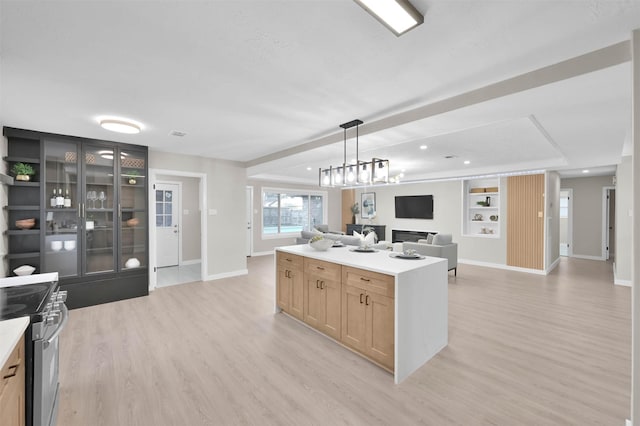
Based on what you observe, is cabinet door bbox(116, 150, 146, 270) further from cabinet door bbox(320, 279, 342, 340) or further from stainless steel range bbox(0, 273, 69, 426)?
cabinet door bbox(320, 279, 342, 340)

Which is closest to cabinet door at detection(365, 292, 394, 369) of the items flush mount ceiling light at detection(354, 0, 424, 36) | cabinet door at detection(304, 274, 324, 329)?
cabinet door at detection(304, 274, 324, 329)

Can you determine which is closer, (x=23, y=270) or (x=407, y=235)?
(x=23, y=270)

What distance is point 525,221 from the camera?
6441 mm

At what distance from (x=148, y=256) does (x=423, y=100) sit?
4.72 meters

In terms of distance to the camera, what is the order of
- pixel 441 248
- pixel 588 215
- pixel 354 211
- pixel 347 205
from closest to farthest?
1. pixel 441 248
2. pixel 588 215
3. pixel 354 211
4. pixel 347 205

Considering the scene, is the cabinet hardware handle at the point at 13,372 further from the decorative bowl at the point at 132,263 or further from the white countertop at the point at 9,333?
the decorative bowl at the point at 132,263

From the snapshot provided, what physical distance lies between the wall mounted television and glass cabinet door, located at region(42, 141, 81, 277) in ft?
26.3

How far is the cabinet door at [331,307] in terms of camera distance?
2.86 meters

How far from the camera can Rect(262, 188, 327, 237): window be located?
894 centimetres

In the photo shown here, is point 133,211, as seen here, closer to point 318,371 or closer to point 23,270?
point 23,270

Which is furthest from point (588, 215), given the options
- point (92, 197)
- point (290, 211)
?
point (92, 197)

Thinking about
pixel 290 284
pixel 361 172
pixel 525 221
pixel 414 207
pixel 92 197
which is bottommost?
pixel 290 284

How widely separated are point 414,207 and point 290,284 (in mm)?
6263

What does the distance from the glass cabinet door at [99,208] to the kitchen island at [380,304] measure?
128 inches
